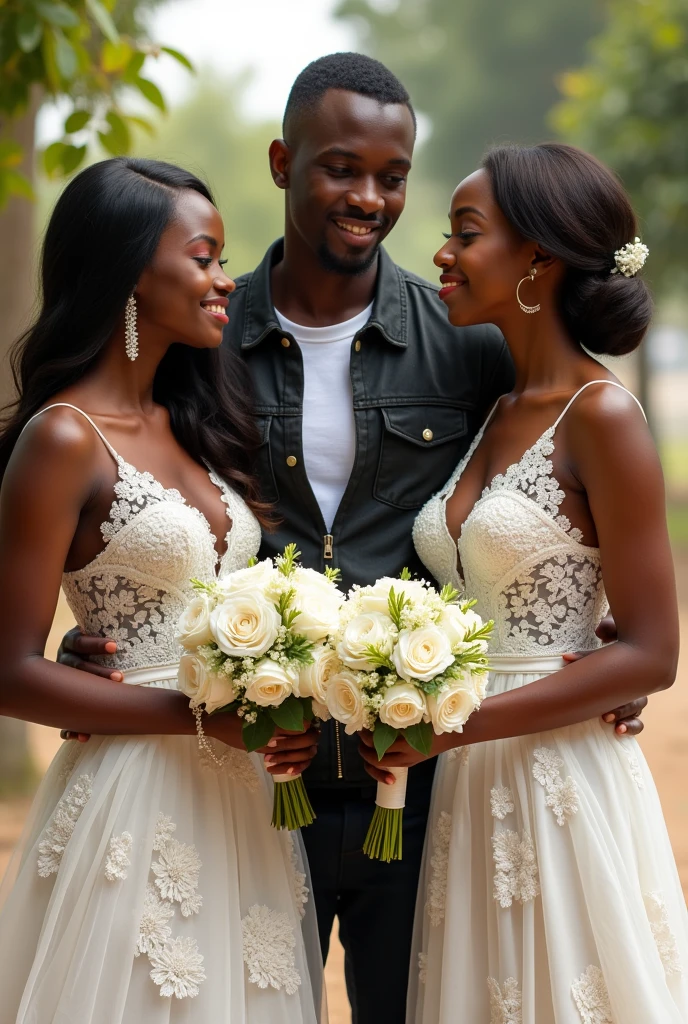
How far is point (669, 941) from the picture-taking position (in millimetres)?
3033

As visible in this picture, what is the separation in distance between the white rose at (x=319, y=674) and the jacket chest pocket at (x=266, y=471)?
2.95 feet

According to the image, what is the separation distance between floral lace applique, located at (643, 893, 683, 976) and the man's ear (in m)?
2.41

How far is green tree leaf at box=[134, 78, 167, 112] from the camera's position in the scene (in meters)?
3.95

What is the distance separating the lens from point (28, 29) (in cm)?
360

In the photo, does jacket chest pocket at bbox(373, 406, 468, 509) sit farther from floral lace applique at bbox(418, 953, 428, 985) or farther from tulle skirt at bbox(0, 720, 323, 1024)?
→ floral lace applique at bbox(418, 953, 428, 985)

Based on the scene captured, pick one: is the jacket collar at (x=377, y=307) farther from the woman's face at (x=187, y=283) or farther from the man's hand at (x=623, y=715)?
the man's hand at (x=623, y=715)

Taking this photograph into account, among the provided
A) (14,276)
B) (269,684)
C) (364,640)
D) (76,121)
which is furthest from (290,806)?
(14,276)

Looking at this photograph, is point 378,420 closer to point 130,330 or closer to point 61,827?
point 130,330

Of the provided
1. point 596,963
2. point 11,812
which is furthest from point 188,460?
point 11,812

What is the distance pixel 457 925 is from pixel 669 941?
540mm

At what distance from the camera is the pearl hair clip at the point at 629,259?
11.1 ft

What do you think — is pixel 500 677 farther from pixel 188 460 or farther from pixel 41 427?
pixel 41 427

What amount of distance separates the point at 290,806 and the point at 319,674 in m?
0.45

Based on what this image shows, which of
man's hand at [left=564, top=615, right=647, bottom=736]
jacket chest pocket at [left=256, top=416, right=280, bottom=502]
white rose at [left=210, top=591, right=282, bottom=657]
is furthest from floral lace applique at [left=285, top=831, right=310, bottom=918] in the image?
jacket chest pocket at [left=256, top=416, right=280, bottom=502]
